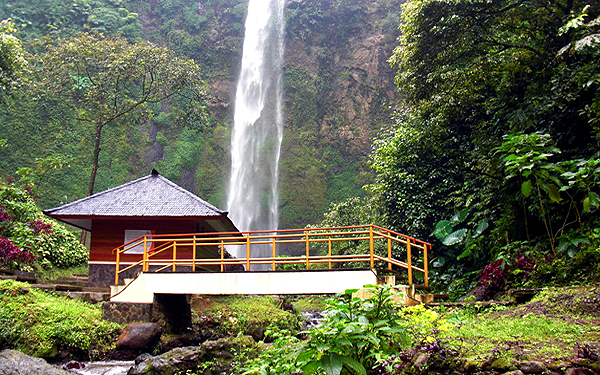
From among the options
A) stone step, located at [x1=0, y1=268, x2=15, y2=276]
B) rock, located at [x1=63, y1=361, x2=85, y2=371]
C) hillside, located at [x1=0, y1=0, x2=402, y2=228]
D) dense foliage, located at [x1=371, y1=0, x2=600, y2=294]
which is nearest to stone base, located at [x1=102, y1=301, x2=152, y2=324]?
rock, located at [x1=63, y1=361, x2=85, y2=371]

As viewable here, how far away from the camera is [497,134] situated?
1181 centimetres

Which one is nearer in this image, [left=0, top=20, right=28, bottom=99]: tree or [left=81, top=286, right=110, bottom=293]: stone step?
[left=81, top=286, right=110, bottom=293]: stone step

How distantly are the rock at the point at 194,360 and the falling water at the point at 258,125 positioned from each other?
19.5 meters

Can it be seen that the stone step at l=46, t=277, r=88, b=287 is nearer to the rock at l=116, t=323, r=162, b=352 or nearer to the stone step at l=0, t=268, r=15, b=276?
the stone step at l=0, t=268, r=15, b=276

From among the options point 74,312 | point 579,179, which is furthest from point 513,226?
point 74,312

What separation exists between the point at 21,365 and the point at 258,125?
26.4 m

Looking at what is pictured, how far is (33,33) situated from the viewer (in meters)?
29.7

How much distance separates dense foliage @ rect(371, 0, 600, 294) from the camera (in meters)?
8.55

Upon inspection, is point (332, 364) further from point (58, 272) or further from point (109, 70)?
point (109, 70)

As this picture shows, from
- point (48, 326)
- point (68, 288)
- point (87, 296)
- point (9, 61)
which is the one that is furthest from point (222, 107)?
point (48, 326)

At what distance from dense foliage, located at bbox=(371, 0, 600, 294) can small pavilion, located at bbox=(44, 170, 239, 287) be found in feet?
21.1

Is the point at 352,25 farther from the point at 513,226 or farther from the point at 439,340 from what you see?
the point at 439,340

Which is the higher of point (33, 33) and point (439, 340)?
point (33, 33)

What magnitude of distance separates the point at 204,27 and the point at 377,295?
114 ft
